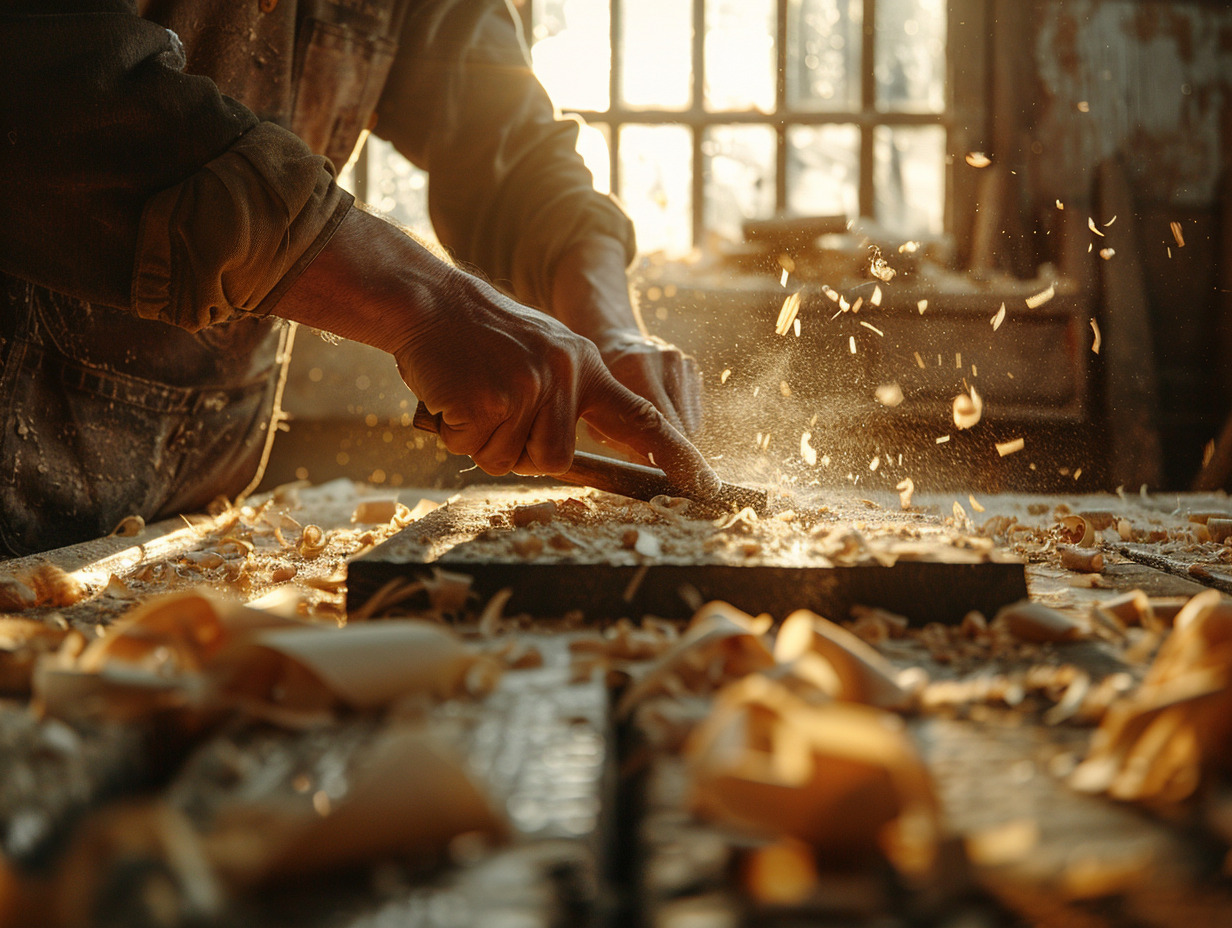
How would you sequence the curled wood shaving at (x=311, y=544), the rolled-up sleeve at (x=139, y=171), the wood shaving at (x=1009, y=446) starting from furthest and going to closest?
the wood shaving at (x=1009, y=446) → the curled wood shaving at (x=311, y=544) → the rolled-up sleeve at (x=139, y=171)

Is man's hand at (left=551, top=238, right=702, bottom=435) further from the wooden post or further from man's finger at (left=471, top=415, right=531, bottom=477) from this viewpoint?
the wooden post

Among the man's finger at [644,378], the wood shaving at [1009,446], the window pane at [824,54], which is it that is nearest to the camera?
the man's finger at [644,378]

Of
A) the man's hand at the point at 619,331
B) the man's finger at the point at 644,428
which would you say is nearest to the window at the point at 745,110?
the man's hand at the point at 619,331

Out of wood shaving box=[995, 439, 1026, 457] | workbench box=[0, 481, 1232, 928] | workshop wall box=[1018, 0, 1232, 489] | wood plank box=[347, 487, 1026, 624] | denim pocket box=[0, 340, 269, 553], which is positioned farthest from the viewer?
workshop wall box=[1018, 0, 1232, 489]

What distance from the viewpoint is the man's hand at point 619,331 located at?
1379 millimetres

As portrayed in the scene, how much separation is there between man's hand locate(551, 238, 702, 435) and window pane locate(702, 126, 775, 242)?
7.81 feet

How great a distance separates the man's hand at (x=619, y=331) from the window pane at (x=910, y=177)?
8.54 feet

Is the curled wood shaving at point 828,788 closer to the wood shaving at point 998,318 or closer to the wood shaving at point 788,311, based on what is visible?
the wood shaving at point 788,311

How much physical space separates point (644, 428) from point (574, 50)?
10.6ft

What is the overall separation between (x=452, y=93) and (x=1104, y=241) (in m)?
2.95

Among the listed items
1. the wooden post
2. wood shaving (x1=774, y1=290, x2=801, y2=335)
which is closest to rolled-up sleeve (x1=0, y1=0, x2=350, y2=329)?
wood shaving (x1=774, y1=290, x2=801, y2=335)

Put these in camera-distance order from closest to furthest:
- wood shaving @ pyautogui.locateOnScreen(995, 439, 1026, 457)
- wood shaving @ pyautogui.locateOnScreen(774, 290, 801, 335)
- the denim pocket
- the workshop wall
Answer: the denim pocket < wood shaving @ pyautogui.locateOnScreen(774, 290, 801, 335) < wood shaving @ pyautogui.locateOnScreen(995, 439, 1026, 457) < the workshop wall

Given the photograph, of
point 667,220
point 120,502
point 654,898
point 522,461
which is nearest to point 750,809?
point 654,898

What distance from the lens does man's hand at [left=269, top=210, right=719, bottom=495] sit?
0.95 m
